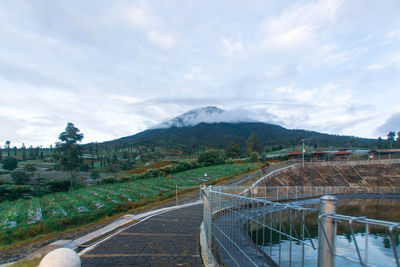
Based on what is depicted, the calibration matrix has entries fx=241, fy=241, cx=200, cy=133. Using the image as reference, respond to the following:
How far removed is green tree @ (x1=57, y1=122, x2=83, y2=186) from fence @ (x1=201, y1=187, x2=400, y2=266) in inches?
1143

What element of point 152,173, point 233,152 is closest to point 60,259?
point 152,173

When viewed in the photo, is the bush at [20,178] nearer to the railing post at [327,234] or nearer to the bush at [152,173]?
the bush at [152,173]

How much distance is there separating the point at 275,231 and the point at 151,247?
439 centimetres

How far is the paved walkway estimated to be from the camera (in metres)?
5.48

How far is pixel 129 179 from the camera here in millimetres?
27375

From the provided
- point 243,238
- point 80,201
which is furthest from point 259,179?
point 243,238

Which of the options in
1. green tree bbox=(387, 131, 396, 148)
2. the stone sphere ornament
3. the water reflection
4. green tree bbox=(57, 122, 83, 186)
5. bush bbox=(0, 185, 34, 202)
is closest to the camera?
the water reflection

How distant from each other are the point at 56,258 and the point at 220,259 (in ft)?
12.1

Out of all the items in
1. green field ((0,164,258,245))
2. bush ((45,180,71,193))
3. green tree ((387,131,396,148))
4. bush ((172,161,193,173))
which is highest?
green tree ((387,131,396,148))

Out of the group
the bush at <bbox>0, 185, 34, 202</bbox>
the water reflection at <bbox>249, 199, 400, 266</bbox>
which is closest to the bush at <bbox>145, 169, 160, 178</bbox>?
the bush at <bbox>0, 185, 34, 202</bbox>

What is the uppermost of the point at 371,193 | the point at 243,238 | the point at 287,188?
the point at 243,238

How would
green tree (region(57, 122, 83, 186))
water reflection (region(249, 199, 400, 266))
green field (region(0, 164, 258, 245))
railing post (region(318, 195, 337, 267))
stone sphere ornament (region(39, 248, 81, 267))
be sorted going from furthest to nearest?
green tree (region(57, 122, 83, 186)) < green field (region(0, 164, 258, 245)) < stone sphere ornament (region(39, 248, 81, 267)) < railing post (region(318, 195, 337, 267)) < water reflection (region(249, 199, 400, 266))

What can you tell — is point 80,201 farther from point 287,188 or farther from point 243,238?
point 287,188

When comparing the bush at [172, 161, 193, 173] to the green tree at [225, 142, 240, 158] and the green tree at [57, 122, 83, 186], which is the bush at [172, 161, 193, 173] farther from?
the green tree at [225, 142, 240, 158]
